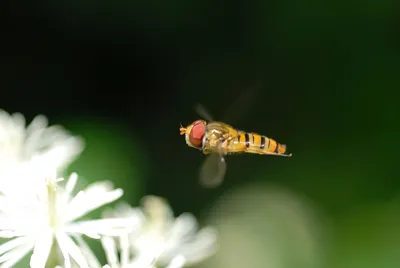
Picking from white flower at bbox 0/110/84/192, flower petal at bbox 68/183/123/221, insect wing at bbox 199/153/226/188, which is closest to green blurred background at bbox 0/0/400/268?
white flower at bbox 0/110/84/192

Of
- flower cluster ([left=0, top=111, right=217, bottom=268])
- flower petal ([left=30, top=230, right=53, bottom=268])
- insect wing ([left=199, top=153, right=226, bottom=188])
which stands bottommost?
flower petal ([left=30, top=230, right=53, bottom=268])

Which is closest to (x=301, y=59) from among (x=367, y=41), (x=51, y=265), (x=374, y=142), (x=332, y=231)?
(x=367, y=41)

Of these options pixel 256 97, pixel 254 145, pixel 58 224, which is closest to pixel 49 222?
pixel 58 224

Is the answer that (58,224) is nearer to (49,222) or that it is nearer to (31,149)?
(49,222)

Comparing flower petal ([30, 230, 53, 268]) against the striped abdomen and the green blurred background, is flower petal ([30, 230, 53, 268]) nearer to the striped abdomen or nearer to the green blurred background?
the striped abdomen

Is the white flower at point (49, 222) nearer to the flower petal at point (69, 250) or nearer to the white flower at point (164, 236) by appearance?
the flower petal at point (69, 250)

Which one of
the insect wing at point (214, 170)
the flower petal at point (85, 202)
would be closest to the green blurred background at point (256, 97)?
the insect wing at point (214, 170)

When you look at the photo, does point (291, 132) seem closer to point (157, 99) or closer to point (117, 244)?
point (157, 99)
